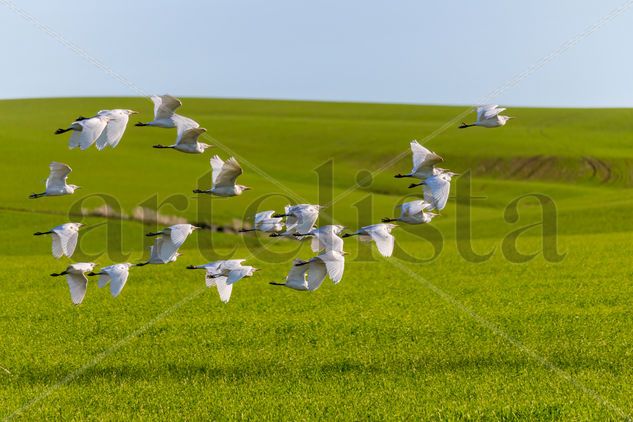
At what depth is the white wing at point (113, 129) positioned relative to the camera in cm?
829

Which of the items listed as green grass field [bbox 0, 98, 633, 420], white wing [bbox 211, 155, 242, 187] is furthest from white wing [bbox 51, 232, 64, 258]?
white wing [bbox 211, 155, 242, 187]

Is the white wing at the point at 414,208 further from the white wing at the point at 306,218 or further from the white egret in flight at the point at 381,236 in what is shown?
the white wing at the point at 306,218

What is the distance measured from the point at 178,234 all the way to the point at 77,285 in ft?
7.25

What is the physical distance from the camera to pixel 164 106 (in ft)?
30.5

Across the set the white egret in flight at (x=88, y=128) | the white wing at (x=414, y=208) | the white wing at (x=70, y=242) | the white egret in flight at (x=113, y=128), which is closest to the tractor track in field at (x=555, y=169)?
the white wing at (x=414, y=208)

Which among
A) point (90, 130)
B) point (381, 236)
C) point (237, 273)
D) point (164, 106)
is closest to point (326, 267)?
point (381, 236)

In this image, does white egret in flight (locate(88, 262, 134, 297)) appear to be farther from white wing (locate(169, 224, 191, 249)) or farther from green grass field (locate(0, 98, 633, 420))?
green grass field (locate(0, 98, 633, 420))

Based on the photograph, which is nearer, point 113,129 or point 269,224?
point 113,129

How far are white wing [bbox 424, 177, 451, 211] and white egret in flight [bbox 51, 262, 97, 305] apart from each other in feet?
14.1

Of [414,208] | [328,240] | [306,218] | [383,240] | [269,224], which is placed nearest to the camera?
[383,240]

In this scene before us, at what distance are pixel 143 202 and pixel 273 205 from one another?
735 cm

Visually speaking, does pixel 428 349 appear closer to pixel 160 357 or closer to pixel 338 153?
pixel 160 357

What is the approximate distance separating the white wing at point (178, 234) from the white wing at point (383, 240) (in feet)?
6.66

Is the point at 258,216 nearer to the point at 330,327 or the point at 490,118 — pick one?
the point at 490,118
